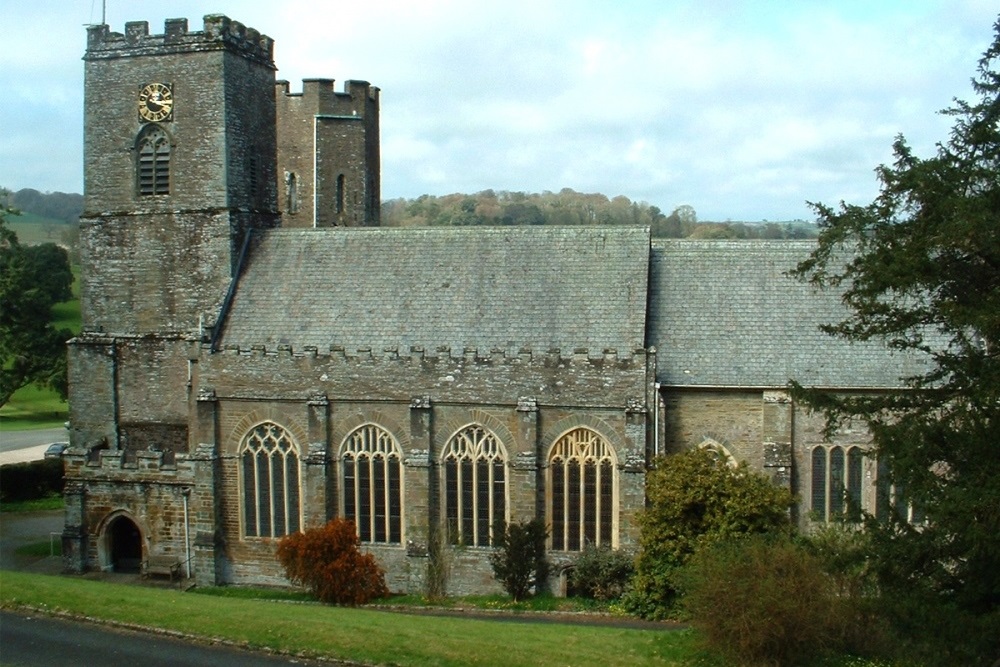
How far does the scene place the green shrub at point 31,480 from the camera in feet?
142

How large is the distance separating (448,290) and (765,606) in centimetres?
1543

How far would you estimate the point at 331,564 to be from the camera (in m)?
28.7

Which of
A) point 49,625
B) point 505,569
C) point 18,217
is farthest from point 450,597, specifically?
point 18,217

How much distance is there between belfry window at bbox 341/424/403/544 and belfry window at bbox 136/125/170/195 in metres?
11.0

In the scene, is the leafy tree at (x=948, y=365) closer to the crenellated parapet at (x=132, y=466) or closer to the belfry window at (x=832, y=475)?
the belfry window at (x=832, y=475)

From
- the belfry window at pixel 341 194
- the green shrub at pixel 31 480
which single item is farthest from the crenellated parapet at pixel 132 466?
the belfry window at pixel 341 194

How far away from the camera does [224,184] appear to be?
112 feet

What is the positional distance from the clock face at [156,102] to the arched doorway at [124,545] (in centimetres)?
1291

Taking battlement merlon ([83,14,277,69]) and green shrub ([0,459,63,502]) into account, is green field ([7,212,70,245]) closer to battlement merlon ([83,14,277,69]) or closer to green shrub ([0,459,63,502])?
battlement merlon ([83,14,277,69])

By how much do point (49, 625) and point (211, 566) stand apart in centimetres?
892

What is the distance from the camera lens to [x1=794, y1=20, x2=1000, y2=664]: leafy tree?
1664cm

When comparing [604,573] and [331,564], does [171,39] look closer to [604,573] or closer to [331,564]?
[331,564]

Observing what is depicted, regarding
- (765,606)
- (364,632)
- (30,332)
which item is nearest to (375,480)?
(364,632)

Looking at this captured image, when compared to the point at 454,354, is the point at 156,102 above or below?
above
